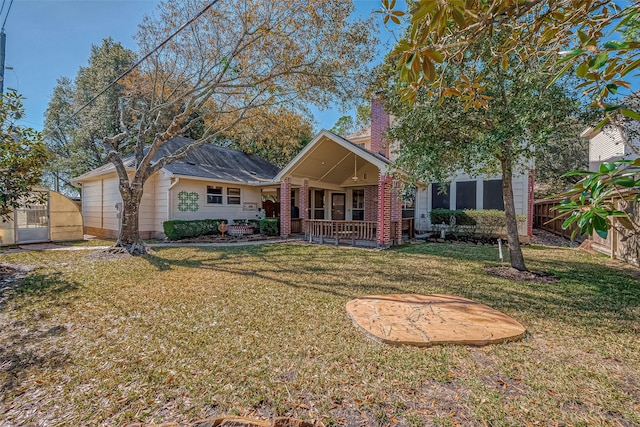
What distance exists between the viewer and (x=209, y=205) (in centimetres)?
1422

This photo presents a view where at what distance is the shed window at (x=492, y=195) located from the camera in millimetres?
12891

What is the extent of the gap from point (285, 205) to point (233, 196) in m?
3.93

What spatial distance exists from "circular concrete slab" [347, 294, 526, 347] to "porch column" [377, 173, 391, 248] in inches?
221

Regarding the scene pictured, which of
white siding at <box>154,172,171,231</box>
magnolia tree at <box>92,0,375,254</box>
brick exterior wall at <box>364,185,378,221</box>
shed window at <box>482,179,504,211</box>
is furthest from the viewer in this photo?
brick exterior wall at <box>364,185,378,221</box>

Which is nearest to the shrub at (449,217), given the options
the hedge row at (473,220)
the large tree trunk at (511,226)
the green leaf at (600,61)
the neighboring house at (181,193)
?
the hedge row at (473,220)

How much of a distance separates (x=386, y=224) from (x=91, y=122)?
69.4 feet

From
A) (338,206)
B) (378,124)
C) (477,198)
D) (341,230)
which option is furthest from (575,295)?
(338,206)

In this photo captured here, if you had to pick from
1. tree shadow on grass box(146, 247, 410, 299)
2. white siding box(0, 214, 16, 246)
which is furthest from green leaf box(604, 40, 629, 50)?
white siding box(0, 214, 16, 246)

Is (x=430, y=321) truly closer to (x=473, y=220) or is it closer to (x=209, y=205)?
(x=473, y=220)

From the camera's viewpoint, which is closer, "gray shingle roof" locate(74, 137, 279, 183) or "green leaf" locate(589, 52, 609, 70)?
"green leaf" locate(589, 52, 609, 70)

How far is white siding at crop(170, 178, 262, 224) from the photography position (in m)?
12.9

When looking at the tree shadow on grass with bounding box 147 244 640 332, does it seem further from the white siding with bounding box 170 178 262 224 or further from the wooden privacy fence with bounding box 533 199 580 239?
the wooden privacy fence with bounding box 533 199 580 239

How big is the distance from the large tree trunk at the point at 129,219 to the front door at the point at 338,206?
32.2 ft

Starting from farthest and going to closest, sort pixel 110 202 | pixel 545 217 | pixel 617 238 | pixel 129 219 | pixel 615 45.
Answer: pixel 545 217 → pixel 110 202 → pixel 129 219 → pixel 617 238 → pixel 615 45
